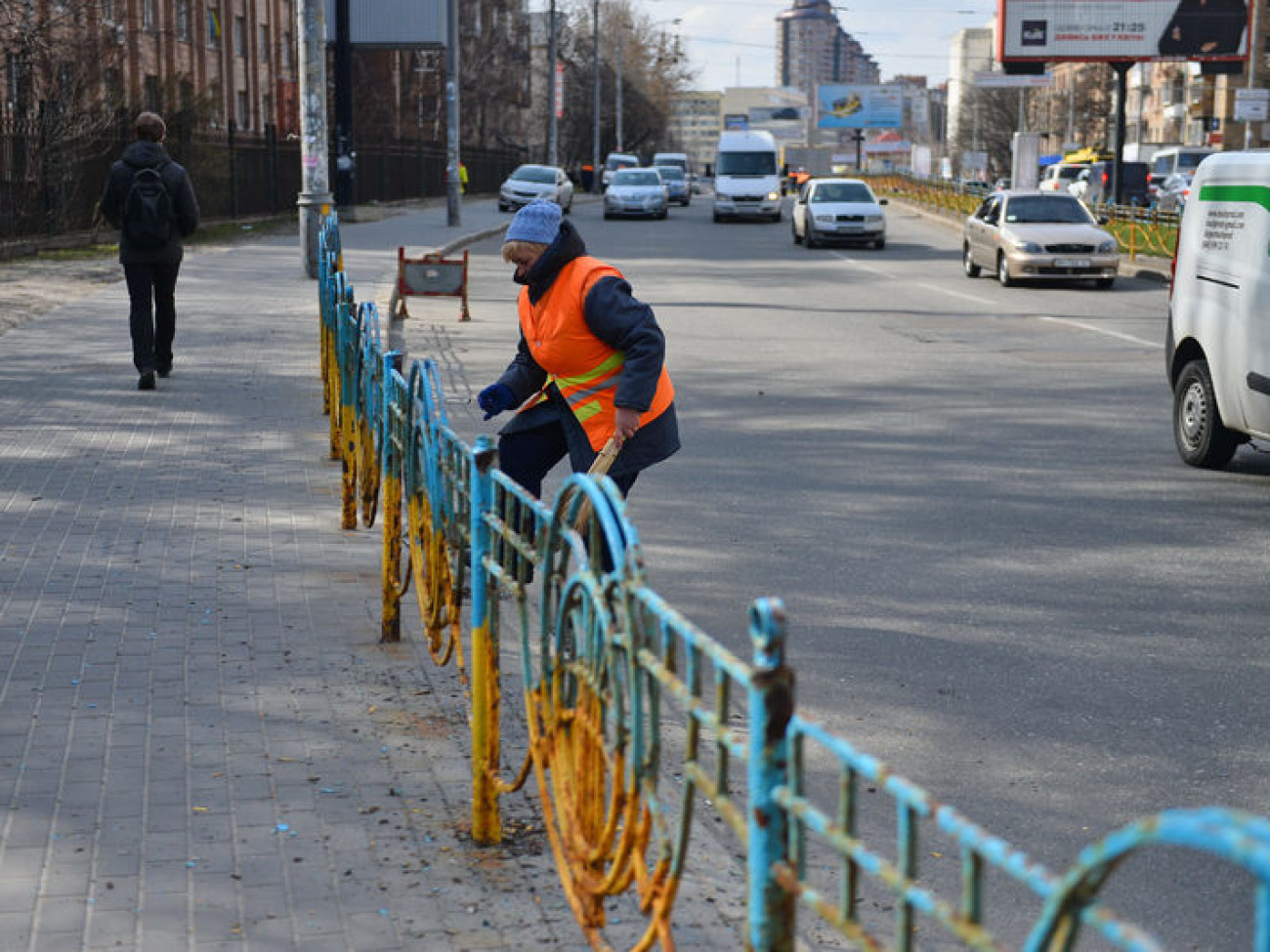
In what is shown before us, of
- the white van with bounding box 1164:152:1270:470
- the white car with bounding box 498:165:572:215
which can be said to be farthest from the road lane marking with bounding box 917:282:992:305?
the white car with bounding box 498:165:572:215

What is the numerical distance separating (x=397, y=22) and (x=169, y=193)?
3105 centimetres

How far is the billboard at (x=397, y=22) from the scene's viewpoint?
41.2 m

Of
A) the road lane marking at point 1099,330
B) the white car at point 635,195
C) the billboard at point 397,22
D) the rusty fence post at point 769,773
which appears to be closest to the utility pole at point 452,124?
the billboard at point 397,22

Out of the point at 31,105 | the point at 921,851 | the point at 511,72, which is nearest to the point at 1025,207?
the point at 31,105

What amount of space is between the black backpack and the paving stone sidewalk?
2.43 m

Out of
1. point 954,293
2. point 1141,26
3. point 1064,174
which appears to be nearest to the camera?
point 954,293

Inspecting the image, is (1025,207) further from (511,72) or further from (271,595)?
(511,72)

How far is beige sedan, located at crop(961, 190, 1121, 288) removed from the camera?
24.4 metres

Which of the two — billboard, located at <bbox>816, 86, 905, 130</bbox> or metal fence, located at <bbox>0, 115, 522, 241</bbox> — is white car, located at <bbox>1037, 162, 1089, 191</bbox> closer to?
metal fence, located at <bbox>0, 115, 522, 241</bbox>

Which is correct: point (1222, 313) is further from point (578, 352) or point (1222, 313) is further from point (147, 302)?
point (147, 302)

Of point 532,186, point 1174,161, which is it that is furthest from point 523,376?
point 1174,161

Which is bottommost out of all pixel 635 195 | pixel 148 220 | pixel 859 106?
pixel 148 220

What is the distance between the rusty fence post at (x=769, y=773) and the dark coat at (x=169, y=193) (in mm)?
10424

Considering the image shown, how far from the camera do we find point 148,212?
1198 centimetres
